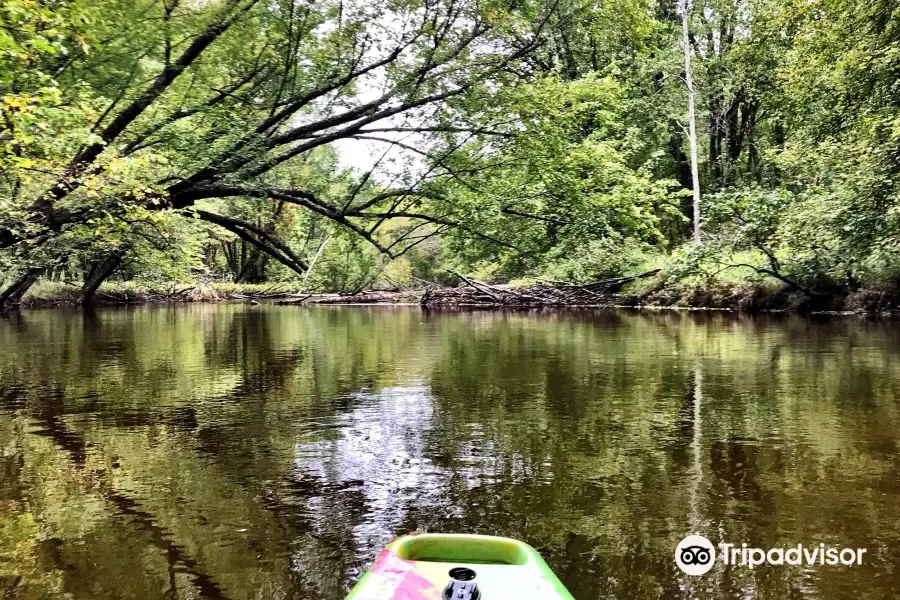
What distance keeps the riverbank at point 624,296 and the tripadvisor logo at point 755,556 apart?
57.5ft

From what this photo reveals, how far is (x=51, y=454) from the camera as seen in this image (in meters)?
4.83

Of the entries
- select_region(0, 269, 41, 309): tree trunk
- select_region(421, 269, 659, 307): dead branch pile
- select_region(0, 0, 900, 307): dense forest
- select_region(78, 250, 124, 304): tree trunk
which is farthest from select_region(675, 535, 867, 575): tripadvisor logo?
select_region(78, 250, 124, 304): tree trunk

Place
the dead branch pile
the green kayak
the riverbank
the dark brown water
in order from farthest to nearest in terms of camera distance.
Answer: the dead branch pile, the riverbank, the dark brown water, the green kayak

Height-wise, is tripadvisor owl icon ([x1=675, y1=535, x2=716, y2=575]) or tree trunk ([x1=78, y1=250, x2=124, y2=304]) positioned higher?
tree trunk ([x1=78, y1=250, x2=124, y2=304])

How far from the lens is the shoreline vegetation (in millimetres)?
19016

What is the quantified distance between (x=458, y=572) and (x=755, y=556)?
1.71 metres

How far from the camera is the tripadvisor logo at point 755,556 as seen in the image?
2932mm

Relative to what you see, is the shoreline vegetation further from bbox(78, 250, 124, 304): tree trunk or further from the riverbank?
bbox(78, 250, 124, 304): tree trunk

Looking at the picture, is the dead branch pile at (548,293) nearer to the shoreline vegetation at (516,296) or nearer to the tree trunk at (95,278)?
the shoreline vegetation at (516,296)

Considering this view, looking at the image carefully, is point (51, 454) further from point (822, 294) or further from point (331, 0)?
point (822, 294)

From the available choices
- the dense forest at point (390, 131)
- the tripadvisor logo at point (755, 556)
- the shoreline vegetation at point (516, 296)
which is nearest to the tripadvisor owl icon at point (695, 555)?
the tripadvisor logo at point (755, 556)

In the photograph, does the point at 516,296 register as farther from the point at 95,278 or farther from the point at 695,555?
the point at 695,555

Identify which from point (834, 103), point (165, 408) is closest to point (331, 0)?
point (165, 408)

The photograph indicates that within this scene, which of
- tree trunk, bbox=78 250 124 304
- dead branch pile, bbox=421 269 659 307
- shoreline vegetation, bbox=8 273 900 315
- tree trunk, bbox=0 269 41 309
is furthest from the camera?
tree trunk, bbox=78 250 124 304
